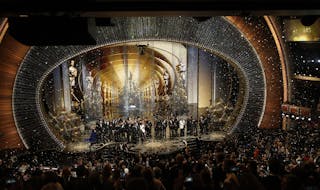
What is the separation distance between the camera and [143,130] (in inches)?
556

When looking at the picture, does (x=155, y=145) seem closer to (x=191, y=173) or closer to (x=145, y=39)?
(x=145, y=39)

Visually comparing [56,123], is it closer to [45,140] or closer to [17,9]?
[45,140]

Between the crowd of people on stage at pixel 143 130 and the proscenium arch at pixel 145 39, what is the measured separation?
6.05 ft

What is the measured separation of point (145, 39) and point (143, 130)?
13.3 feet

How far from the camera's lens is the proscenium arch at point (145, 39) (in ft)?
37.9

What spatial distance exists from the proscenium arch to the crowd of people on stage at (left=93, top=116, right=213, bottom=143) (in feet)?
6.05

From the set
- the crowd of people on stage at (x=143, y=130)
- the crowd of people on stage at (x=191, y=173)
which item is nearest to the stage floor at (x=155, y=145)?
the crowd of people on stage at (x=143, y=130)

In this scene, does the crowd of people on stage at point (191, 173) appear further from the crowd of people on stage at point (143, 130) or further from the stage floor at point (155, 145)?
the crowd of people on stage at point (143, 130)

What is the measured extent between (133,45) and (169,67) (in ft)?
10.4

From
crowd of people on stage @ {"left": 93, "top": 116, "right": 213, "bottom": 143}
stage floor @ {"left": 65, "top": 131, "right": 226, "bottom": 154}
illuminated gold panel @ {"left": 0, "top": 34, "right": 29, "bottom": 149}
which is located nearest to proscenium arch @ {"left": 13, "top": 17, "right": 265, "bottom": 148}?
illuminated gold panel @ {"left": 0, "top": 34, "right": 29, "bottom": 149}

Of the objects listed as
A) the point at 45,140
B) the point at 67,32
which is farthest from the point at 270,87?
the point at 67,32

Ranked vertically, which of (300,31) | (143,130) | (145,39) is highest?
(300,31)

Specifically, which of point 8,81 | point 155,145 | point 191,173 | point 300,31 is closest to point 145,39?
point 155,145

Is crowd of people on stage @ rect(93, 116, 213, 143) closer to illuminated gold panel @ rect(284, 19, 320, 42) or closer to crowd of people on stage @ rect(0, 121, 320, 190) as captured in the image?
crowd of people on stage @ rect(0, 121, 320, 190)
